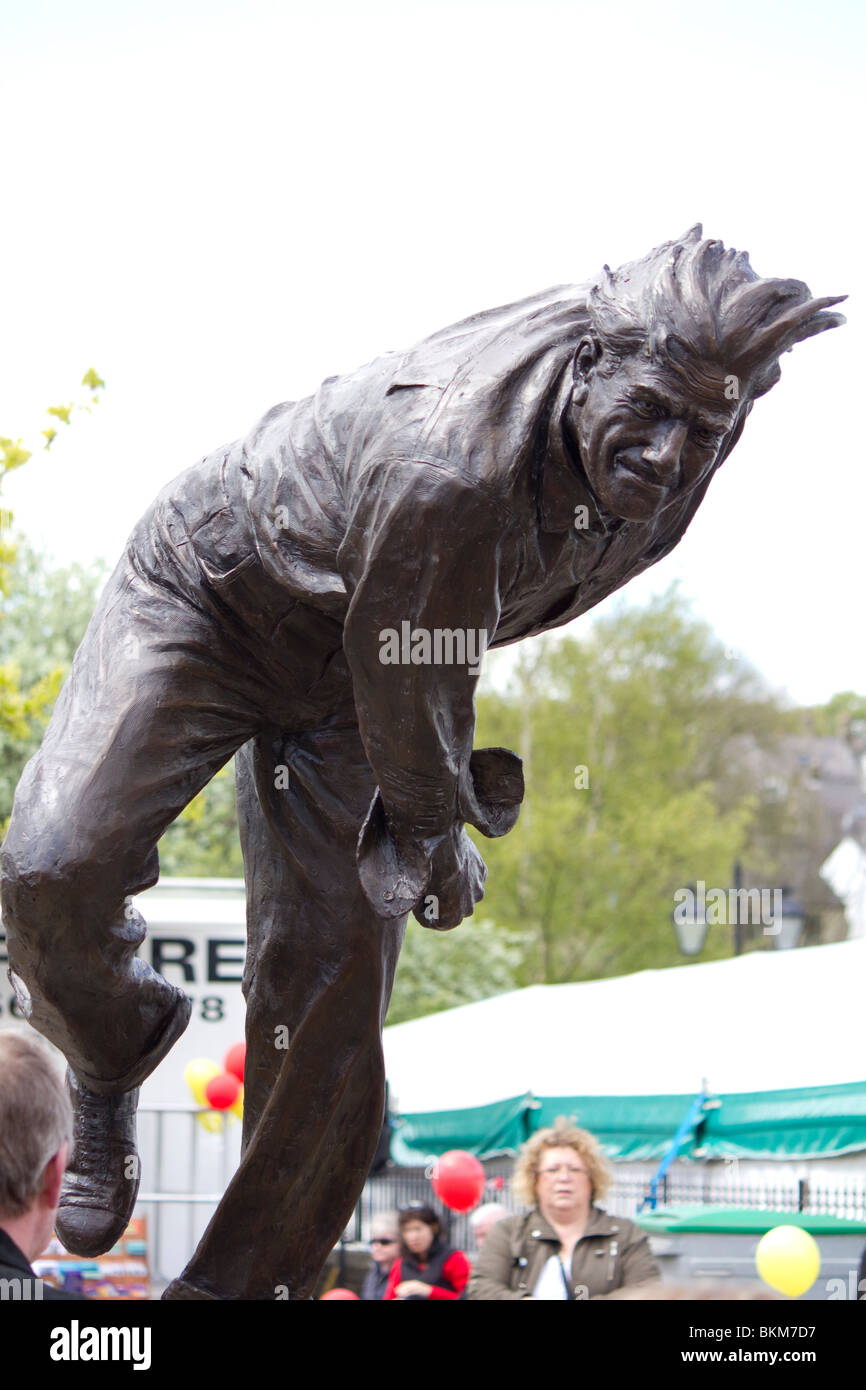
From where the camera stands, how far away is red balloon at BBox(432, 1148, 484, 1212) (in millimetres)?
9547

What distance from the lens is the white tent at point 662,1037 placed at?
1112 cm

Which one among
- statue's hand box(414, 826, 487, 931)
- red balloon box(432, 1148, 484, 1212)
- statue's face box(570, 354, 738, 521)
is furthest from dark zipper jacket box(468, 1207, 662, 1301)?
statue's face box(570, 354, 738, 521)

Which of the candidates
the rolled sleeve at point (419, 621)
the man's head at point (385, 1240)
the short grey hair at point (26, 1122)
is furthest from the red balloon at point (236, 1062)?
the short grey hair at point (26, 1122)

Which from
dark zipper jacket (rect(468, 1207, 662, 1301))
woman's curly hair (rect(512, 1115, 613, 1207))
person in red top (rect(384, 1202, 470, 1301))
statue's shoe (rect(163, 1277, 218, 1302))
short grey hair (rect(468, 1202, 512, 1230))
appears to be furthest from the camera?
short grey hair (rect(468, 1202, 512, 1230))

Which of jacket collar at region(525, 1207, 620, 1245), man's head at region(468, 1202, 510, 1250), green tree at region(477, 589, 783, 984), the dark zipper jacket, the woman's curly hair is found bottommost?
man's head at region(468, 1202, 510, 1250)

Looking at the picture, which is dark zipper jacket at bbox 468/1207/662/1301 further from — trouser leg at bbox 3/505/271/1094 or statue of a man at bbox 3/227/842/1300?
trouser leg at bbox 3/505/271/1094

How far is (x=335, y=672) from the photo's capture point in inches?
150

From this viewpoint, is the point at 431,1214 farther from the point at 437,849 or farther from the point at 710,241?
the point at 710,241

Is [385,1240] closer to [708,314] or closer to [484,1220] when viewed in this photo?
[484,1220]

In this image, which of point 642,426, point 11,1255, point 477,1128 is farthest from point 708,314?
point 477,1128

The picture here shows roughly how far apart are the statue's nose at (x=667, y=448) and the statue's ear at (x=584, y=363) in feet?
0.53

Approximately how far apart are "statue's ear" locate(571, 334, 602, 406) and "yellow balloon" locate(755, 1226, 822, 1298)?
495cm

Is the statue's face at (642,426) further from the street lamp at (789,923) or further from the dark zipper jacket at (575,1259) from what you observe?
the street lamp at (789,923)
